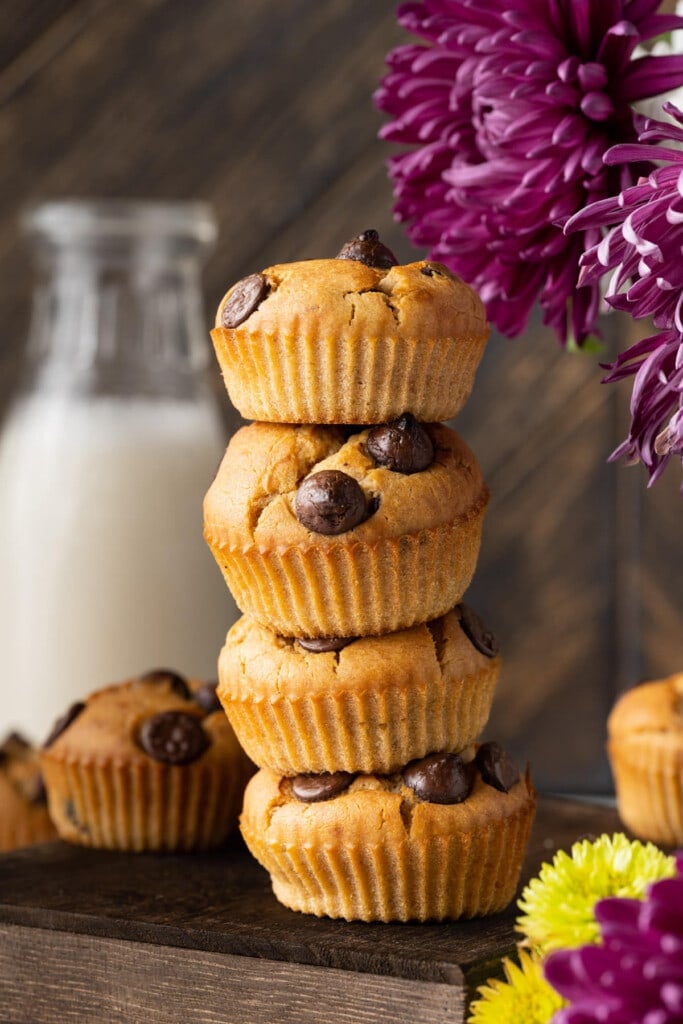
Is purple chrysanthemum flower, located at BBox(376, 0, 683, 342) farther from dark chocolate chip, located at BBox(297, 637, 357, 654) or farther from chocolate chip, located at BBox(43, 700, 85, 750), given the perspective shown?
chocolate chip, located at BBox(43, 700, 85, 750)

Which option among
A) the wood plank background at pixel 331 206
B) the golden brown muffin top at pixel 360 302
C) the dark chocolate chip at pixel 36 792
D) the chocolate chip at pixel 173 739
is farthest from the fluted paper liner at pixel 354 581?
the wood plank background at pixel 331 206

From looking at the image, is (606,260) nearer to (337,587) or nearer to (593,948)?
(337,587)

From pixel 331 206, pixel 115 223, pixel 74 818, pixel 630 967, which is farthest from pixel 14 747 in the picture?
pixel 331 206

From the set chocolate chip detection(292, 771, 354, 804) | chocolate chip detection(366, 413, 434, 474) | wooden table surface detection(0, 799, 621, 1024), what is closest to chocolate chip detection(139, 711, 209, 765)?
wooden table surface detection(0, 799, 621, 1024)

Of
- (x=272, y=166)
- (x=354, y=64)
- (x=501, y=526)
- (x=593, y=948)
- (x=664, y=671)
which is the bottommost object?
(x=664, y=671)

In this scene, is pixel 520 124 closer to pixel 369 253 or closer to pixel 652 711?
pixel 369 253

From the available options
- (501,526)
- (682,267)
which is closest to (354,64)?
(501,526)

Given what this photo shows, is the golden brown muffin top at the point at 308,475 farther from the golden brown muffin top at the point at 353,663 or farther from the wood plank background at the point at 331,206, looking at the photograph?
the wood plank background at the point at 331,206
